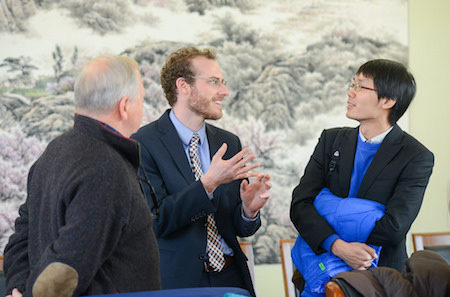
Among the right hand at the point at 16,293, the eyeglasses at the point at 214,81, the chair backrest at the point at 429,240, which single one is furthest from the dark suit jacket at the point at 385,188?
the right hand at the point at 16,293

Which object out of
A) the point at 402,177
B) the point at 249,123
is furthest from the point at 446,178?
the point at 402,177

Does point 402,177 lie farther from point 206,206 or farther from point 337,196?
point 206,206

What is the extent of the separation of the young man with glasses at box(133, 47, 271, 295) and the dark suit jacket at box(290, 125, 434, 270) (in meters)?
0.26

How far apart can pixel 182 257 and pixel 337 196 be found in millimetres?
767

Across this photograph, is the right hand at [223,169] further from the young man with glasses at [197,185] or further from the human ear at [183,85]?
the human ear at [183,85]

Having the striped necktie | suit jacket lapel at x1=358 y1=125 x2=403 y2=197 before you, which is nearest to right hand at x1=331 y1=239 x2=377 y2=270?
suit jacket lapel at x1=358 y1=125 x2=403 y2=197

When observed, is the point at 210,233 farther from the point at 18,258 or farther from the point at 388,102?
the point at 388,102

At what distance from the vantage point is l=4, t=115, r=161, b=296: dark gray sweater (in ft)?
4.75

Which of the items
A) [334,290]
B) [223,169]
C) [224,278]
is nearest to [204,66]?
[223,169]

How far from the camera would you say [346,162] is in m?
2.51

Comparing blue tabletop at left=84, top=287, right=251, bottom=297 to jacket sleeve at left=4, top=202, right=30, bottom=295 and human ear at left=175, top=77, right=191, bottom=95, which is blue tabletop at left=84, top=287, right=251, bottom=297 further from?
human ear at left=175, top=77, right=191, bottom=95

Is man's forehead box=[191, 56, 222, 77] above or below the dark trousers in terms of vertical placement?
above

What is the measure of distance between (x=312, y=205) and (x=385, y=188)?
13.4 inches

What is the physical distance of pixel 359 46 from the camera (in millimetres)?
4039
